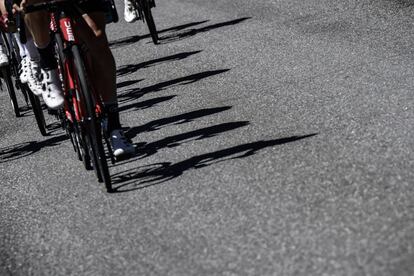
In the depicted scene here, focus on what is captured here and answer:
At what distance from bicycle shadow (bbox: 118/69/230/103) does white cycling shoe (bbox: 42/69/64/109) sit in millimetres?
3213

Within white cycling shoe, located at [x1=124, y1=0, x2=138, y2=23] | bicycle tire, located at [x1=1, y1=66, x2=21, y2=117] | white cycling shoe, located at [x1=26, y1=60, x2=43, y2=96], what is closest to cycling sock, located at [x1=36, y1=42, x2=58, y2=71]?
white cycling shoe, located at [x1=26, y1=60, x2=43, y2=96]

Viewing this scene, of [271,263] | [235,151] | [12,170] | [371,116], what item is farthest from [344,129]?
[12,170]

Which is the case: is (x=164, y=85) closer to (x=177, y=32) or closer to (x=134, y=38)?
(x=177, y=32)

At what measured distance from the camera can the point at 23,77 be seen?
806cm

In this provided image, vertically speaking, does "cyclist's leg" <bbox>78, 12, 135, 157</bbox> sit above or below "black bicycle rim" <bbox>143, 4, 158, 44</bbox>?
above

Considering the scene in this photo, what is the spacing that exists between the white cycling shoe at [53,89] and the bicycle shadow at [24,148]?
166cm

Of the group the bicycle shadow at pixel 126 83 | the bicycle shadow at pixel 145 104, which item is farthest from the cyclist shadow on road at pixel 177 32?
the bicycle shadow at pixel 145 104

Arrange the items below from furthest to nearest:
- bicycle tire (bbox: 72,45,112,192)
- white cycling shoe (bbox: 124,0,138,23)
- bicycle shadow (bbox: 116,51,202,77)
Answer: white cycling shoe (bbox: 124,0,138,23)
bicycle shadow (bbox: 116,51,202,77)
bicycle tire (bbox: 72,45,112,192)

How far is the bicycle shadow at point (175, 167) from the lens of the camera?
671cm

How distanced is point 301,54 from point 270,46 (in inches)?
36.3

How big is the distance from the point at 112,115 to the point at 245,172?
1.19 m

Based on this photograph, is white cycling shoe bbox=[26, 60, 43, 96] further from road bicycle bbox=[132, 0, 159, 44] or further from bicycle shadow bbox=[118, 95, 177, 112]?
road bicycle bbox=[132, 0, 159, 44]

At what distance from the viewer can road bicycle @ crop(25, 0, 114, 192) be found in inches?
249

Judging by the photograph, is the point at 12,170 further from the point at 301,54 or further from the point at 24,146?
the point at 301,54
